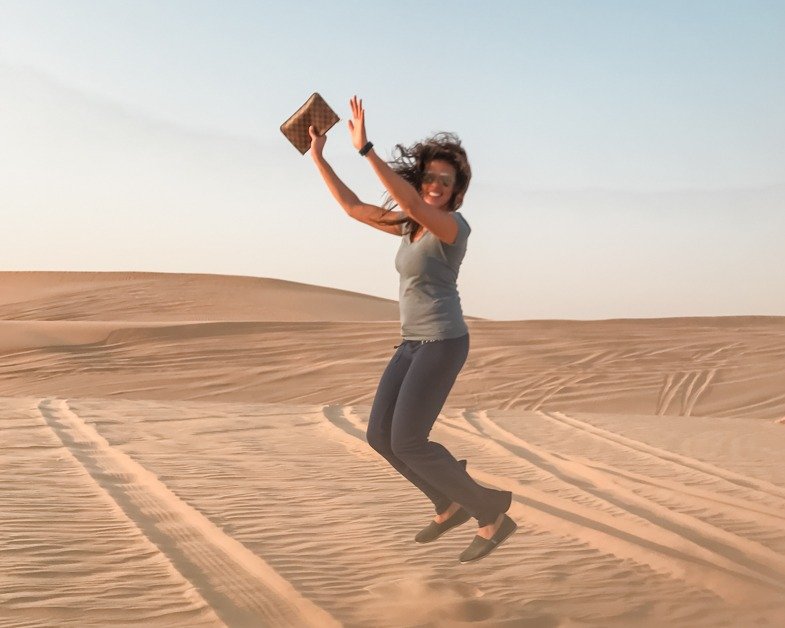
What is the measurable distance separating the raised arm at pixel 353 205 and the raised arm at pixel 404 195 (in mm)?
370

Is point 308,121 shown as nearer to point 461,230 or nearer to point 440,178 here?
point 440,178

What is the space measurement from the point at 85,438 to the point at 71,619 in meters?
5.38

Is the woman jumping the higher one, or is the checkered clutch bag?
the checkered clutch bag

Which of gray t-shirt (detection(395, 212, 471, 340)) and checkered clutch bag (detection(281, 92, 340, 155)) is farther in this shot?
checkered clutch bag (detection(281, 92, 340, 155))

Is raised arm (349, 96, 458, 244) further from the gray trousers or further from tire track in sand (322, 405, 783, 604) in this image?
tire track in sand (322, 405, 783, 604)

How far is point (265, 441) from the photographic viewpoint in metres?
9.12

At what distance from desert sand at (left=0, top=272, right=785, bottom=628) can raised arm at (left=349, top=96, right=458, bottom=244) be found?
1431 millimetres

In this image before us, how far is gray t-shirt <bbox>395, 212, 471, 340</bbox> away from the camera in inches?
148

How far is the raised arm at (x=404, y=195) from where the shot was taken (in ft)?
11.5

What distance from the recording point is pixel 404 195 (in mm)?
3500

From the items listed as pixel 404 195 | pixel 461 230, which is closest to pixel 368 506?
pixel 461 230

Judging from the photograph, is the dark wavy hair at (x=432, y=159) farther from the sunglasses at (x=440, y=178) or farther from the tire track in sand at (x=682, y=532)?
the tire track in sand at (x=682, y=532)

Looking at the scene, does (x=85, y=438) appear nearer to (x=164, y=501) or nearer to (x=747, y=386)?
(x=164, y=501)

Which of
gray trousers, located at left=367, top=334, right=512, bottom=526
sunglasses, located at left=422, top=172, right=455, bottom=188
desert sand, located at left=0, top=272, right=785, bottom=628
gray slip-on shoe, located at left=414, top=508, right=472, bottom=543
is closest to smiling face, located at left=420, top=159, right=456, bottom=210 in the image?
sunglasses, located at left=422, top=172, right=455, bottom=188
